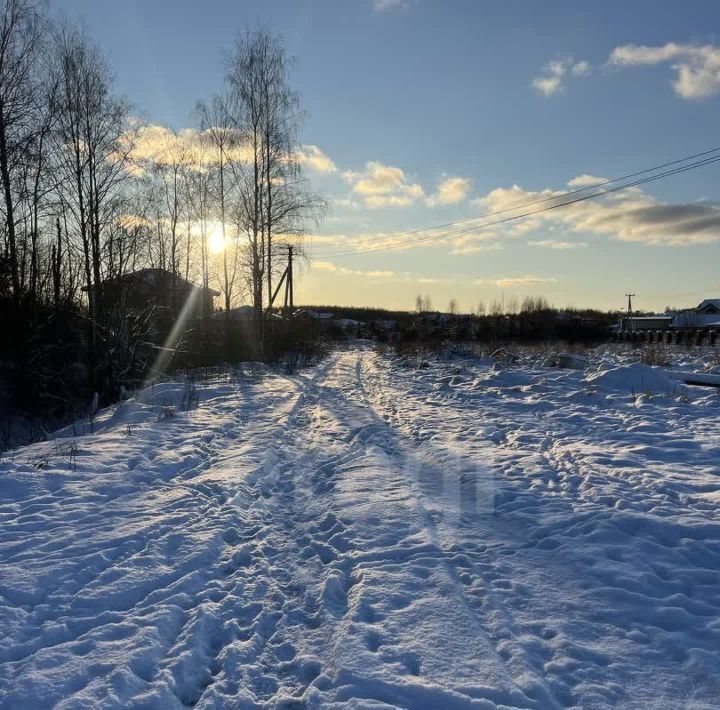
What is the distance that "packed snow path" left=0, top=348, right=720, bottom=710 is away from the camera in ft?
8.80

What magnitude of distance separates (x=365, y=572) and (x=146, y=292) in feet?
80.5

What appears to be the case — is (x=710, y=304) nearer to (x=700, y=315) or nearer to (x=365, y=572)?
(x=700, y=315)

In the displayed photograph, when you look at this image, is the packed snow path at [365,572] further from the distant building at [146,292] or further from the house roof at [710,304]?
the house roof at [710,304]

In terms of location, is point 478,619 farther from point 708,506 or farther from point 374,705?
point 708,506

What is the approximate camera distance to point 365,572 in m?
3.88

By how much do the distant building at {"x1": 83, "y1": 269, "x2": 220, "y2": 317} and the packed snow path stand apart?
7.86m

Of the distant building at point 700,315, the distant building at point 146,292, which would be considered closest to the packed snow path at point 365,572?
the distant building at point 146,292

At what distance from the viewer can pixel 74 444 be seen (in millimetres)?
7344

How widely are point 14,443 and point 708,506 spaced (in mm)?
11375

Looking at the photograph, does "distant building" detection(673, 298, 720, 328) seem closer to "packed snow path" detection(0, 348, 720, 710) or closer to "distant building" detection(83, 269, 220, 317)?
"distant building" detection(83, 269, 220, 317)

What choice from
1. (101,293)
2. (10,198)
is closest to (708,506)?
(101,293)

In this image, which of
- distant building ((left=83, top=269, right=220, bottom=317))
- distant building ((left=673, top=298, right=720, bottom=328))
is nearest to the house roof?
distant building ((left=673, top=298, right=720, bottom=328))

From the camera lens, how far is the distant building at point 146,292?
48.7 feet

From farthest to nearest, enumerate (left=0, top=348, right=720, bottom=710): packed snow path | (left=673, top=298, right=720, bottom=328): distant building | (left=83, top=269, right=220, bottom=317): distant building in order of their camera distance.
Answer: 1. (left=673, top=298, right=720, bottom=328): distant building
2. (left=83, top=269, right=220, bottom=317): distant building
3. (left=0, top=348, right=720, bottom=710): packed snow path
